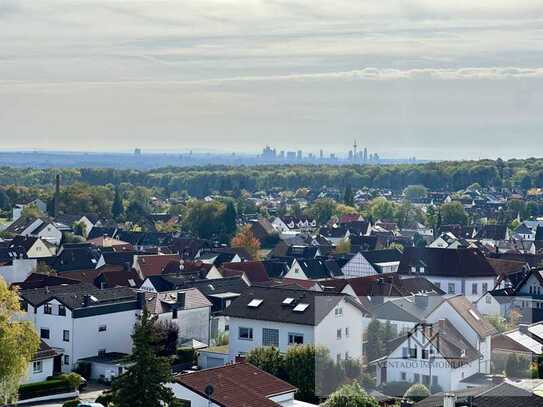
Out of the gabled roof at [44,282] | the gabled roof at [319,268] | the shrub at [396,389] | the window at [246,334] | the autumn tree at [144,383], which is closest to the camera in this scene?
the autumn tree at [144,383]

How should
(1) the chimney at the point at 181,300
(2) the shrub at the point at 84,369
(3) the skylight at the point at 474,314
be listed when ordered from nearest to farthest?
(3) the skylight at the point at 474,314, (2) the shrub at the point at 84,369, (1) the chimney at the point at 181,300

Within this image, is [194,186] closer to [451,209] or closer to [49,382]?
[451,209]

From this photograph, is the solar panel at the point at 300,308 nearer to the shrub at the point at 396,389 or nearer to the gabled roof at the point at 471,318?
the gabled roof at the point at 471,318

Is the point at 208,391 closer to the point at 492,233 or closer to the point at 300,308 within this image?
the point at 300,308

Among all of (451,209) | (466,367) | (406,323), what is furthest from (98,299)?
(451,209)

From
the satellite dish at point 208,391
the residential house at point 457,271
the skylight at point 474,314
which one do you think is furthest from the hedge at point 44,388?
the residential house at point 457,271

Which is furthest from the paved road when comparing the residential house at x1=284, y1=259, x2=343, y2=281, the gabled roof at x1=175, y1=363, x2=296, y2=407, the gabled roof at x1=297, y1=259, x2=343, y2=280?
the gabled roof at x1=297, y1=259, x2=343, y2=280

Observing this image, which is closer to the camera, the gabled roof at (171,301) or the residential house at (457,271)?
the gabled roof at (171,301)

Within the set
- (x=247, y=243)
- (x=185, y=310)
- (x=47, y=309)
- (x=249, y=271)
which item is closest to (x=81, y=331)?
(x=47, y=309)
